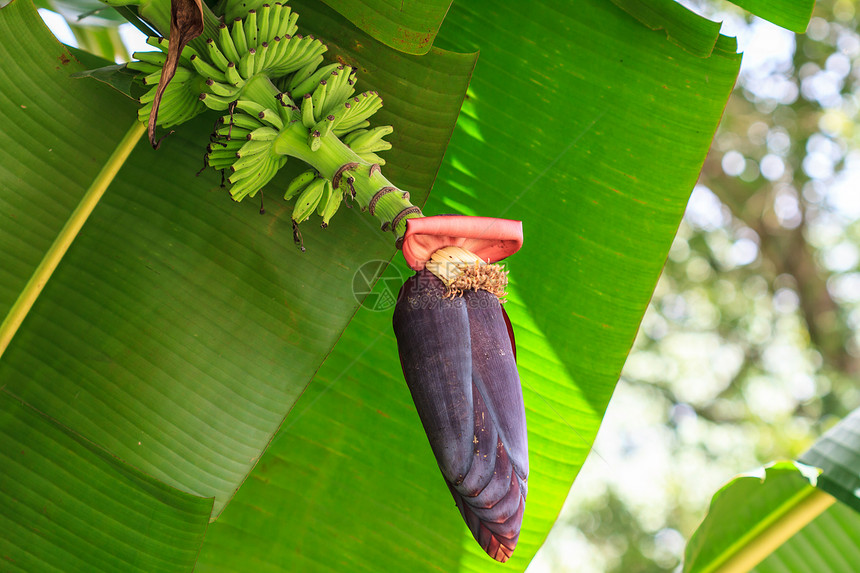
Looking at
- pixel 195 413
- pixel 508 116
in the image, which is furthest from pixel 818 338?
pixel 195 413

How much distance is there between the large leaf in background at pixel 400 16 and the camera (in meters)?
0.71

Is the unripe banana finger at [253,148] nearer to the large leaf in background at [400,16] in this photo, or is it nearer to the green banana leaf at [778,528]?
the large leaf in background at [400,16]

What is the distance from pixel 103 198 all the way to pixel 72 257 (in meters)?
0.09

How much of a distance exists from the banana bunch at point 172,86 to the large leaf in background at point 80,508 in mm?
438

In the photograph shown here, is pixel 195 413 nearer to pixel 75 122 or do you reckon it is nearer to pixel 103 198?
pixel 103 198

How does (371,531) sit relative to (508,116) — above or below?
below

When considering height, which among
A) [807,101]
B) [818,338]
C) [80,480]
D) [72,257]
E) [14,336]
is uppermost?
[807,101]

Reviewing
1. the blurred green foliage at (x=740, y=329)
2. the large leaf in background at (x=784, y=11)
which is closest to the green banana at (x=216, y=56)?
the large leaf in background at (x=784, y=11)

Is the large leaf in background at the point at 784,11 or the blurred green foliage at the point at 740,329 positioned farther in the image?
the blurred green foliage at the point at 740,329

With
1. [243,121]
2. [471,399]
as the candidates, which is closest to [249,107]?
[243,121]

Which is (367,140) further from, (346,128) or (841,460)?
(841,460)

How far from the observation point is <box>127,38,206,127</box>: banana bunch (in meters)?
0.65

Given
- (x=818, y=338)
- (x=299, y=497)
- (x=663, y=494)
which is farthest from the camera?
(x=663, y=494)

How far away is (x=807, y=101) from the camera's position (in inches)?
219
